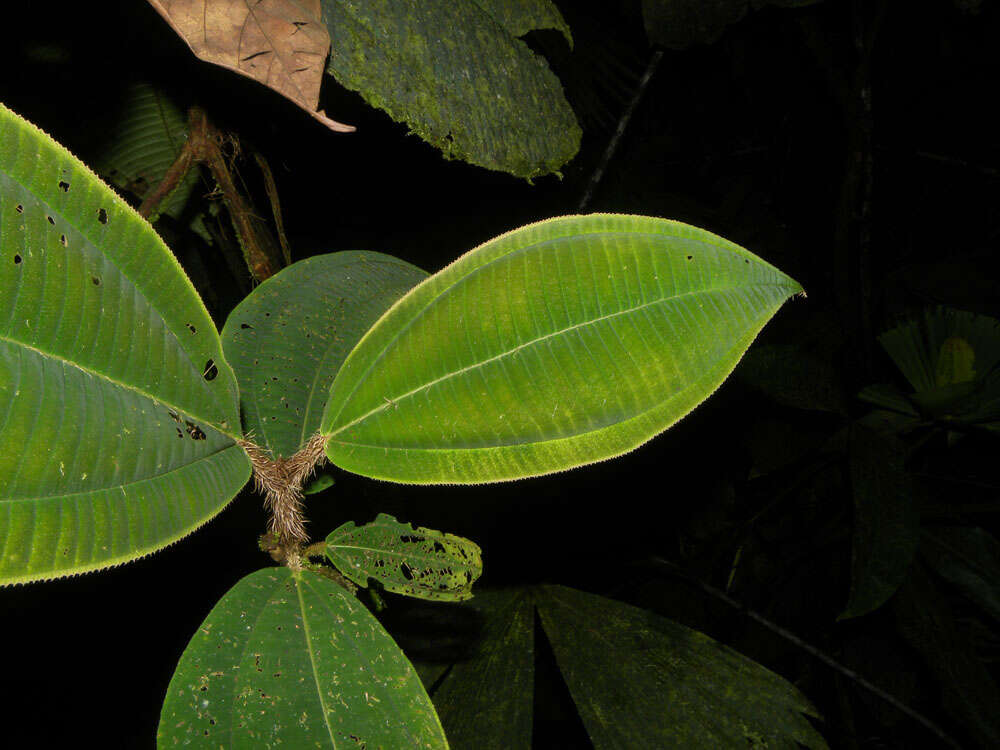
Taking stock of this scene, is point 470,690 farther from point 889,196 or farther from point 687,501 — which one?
point 889,196

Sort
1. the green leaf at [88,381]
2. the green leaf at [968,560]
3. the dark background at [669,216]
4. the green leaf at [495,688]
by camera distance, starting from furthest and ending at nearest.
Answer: the green leaf at [968,560]
the green leaf at [495,688]
the dark background at [669,216]
the green leaf at [88,381]

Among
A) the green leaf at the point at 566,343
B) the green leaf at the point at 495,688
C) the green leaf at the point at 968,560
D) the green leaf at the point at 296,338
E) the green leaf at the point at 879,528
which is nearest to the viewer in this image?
the green leaf at the point at 566,343

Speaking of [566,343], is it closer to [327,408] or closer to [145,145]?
[327,408]

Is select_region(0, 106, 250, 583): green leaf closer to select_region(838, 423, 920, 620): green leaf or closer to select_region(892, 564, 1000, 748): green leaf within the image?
select_region(838, 423, 920, 620): green leaf

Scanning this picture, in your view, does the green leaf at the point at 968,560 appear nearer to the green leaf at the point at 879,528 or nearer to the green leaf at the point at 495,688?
the green leaf at the point at 879,528

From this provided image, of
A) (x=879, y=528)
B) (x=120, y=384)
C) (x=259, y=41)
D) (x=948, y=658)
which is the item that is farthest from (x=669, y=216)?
(x=120, y=384)

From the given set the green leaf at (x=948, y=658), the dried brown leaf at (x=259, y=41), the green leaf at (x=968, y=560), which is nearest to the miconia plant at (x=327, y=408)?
the dried brown leaf at (x=259, y=41)
